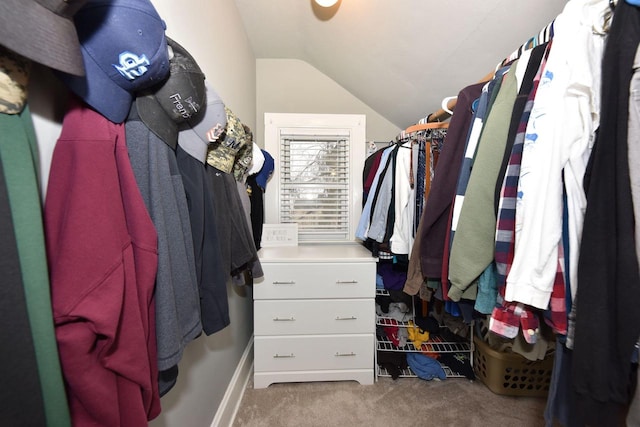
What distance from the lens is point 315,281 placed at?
1459mm

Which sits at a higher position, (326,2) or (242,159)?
(326,2)

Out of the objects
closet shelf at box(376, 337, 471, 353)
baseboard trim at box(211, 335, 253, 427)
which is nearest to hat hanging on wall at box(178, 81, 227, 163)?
baseboard trim at box(211, 335, 253, 427)

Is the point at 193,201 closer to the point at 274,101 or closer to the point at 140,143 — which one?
the point at 140,143

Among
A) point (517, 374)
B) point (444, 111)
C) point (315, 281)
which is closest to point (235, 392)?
point (315, 281)

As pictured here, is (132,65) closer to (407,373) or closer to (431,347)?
(407,373)

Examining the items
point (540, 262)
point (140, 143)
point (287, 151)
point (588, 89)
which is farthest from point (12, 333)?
point (287, 151)

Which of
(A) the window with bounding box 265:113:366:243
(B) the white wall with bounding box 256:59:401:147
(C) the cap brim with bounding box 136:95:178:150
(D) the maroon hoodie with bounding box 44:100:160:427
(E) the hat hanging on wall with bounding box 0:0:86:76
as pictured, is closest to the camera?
(E) the hat hanging on wall with bounding box 0:0:86:76

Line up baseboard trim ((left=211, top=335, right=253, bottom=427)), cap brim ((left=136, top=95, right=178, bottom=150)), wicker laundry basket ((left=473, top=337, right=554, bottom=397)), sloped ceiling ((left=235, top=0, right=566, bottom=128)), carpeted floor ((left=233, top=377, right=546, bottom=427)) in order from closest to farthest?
1. cap brim ((left=136, top=95, right=178, bottom=150))
2. sloped ceiling ((left=235, top=0, right=566, bottom=128))
3. baseboard trim ((left=211, top=335, right=253, bottom=427))
4. carpeted floor ((left=233, top=377, right=546, bottom=427))
5. wicker laundry basket ((left=473, top=337, right=554, bottom=397))

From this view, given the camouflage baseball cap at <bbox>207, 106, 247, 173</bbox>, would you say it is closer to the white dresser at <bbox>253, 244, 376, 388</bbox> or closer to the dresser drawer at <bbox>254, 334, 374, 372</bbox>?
the white dresser at <bbox>253, 244, 376, 388</bbox>

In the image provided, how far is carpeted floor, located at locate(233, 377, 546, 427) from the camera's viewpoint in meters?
1.27

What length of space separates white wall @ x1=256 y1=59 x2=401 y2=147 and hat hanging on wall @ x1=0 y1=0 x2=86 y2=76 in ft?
6.19

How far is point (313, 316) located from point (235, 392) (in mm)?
568

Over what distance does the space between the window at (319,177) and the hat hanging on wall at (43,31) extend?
163cm

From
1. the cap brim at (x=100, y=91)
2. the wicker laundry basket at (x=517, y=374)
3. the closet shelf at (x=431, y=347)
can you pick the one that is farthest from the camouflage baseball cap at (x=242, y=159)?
the wicker laundry basket at (x=517, y=374)
